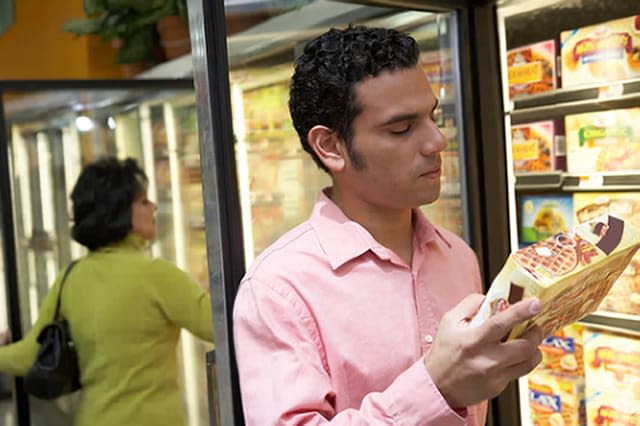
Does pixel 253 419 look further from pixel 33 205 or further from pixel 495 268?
pixel 33 205

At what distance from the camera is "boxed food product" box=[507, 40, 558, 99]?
7.41 ft

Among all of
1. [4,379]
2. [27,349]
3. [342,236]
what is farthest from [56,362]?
[342,236]

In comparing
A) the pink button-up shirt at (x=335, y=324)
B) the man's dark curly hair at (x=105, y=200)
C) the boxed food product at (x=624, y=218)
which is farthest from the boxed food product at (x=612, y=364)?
the man's dark curly hair at (x=105, y=200)

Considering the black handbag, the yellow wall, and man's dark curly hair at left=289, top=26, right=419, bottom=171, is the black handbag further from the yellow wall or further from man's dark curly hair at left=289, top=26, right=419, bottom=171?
the yellow wall

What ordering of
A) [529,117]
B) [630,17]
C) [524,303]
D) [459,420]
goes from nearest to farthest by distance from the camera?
[524,303] < [459,420] < [630,17] < [529,117]

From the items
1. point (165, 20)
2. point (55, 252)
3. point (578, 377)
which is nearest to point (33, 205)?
point (55, 252)

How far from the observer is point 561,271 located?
40.8 inches

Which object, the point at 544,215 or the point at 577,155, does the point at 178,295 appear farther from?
the point at 577,155

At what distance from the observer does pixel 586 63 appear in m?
2.19

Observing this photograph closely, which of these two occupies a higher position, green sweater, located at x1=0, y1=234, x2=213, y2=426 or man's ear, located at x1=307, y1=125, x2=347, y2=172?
man's ear, located at x1=307, y1=125, x2=347, y2=172

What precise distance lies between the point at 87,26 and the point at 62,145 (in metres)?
0.85

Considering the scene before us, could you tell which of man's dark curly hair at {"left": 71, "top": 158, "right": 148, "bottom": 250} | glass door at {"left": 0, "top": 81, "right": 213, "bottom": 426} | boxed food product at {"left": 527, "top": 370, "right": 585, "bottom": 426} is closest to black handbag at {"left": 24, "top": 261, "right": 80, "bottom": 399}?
man's dark curly hair at {"left": 71, "top": 158, "right": 148, "bottom": 250}

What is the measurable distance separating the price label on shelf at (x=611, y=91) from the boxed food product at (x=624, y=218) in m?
0.28

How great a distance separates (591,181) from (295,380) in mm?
1291
